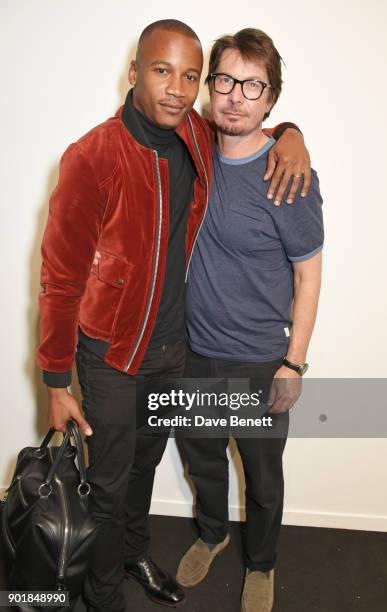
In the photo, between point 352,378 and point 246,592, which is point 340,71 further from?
point 246,592

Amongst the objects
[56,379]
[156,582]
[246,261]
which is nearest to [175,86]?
[246,261]

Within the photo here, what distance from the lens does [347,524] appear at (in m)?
2.28

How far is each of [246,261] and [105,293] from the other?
426mm

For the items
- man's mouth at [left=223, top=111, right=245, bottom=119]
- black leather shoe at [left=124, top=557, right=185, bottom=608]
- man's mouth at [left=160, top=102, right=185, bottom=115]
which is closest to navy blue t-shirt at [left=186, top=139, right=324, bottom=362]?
man's mouth at [left=223, top=111, right=245, bottom=119]

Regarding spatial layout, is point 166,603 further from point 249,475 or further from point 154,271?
point 154,271

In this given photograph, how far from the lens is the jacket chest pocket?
1.47m

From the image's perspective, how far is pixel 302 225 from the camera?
1.55m

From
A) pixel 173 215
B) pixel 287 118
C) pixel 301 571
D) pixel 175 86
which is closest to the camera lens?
pixel 175 86

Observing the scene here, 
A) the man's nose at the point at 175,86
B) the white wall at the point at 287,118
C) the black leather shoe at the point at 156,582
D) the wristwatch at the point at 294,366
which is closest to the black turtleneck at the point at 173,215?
the man's nose at the point at 175,86

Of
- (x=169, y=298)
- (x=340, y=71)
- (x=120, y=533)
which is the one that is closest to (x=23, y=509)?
(x=120, y=533)

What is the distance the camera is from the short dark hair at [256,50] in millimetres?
1480

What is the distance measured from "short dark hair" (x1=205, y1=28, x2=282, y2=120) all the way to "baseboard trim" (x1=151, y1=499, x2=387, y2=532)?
65.1 inches

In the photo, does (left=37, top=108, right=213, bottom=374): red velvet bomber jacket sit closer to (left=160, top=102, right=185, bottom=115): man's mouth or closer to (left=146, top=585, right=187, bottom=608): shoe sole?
(left=160, top=102, right=185, bottom=115): man's mouth

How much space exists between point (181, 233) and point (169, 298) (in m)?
0.19
